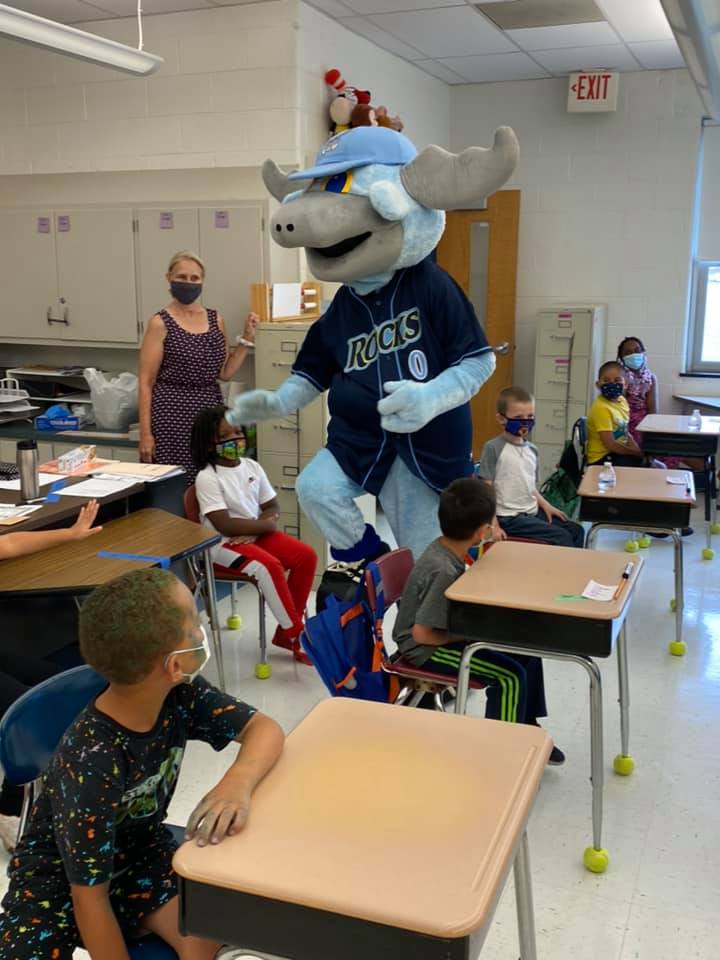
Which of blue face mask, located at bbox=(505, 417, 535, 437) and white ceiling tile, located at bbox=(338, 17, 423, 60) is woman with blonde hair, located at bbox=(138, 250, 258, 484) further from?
white ceiling tile, located at bbox=(338, 17, 423, 60)

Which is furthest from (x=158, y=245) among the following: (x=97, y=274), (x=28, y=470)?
(x=28, y=470)

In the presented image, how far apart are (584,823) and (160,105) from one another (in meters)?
4.25

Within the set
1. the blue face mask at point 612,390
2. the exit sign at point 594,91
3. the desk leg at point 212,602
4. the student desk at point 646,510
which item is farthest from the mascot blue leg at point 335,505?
the exit sign at point 594,91

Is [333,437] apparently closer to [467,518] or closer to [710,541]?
[467,518]

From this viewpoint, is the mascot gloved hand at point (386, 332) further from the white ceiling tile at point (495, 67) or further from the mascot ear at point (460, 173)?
the white ceiling tile at point (495, 67)

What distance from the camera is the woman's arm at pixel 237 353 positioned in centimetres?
459

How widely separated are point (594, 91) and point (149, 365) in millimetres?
4098

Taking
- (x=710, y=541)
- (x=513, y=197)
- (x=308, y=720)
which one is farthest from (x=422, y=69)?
(x=308, y=720)

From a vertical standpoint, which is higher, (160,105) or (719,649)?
(160,105)

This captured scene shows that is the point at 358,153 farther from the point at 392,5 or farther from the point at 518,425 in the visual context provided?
the point at 392,5

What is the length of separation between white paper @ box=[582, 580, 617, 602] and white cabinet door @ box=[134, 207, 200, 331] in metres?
3.33

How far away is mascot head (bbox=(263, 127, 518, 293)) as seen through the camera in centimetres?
281

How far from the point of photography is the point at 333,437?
3.16m

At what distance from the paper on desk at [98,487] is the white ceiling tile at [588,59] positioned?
4321mm
